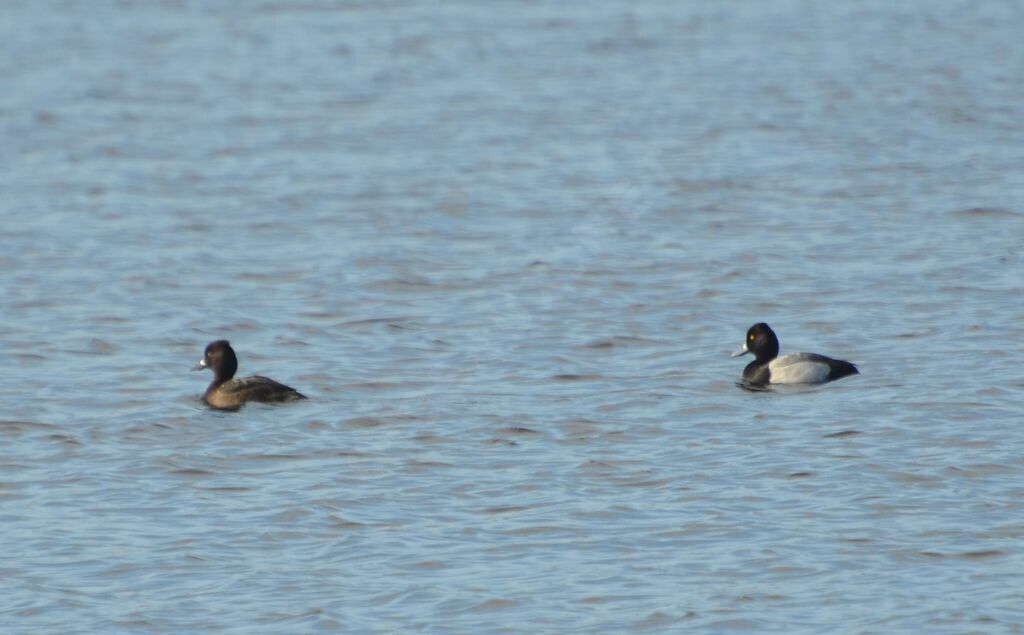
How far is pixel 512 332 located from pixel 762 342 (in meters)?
2.46

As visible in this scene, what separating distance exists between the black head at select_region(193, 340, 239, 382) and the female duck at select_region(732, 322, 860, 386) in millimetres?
4008

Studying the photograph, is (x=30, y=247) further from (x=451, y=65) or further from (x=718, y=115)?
(x=451, y=65)

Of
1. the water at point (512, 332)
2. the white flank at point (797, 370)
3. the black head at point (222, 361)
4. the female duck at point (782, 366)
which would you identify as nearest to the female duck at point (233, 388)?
the black head at point (222, 361)

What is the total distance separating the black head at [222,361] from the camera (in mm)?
15156

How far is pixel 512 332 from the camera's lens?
17094 millimetres

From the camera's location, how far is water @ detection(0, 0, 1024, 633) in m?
10.5

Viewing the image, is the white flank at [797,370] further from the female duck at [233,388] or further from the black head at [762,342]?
the female duck at [233,388]

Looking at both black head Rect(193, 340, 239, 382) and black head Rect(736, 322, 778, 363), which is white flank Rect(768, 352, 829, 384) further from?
black head Rect(193, 340, 239, 382)

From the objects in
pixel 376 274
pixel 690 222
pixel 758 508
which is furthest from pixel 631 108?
pixel 758 508

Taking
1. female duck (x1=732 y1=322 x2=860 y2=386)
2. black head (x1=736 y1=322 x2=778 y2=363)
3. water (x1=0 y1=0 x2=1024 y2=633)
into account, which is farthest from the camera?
black head (x1=736 y1=322 x2=778 y2=363)

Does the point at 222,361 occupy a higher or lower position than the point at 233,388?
higher

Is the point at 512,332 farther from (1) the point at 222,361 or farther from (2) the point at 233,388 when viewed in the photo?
(2) the point at 233,388

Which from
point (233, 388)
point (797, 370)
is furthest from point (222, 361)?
point (797, 370)

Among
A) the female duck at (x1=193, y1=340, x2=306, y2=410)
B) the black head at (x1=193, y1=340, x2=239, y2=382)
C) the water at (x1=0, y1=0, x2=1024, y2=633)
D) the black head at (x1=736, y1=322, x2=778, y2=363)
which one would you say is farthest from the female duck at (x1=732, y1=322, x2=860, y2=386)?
the black head at (x1=193, y1=340, x2=239, y2=382)
